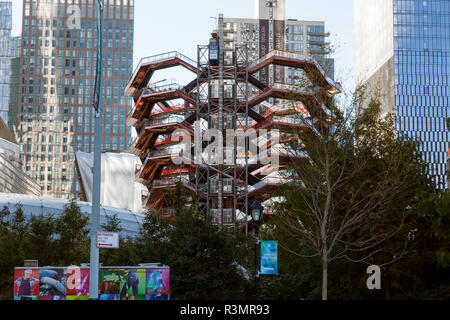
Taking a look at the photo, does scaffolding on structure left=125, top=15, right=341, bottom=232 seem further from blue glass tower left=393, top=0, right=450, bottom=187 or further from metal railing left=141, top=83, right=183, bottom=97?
blue glass tower left=393, top=0, right=450, bottom=187

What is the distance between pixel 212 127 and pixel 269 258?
53575 mm

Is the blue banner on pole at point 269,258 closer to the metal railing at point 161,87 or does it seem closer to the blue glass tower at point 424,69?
the metal railing at point 161,87

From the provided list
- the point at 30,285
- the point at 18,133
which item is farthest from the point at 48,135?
the point at 30,285

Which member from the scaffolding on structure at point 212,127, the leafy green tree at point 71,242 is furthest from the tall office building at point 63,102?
the leafy green tree at point 71,242

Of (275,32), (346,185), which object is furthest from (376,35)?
(346,185)

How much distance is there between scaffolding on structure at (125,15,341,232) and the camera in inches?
3044

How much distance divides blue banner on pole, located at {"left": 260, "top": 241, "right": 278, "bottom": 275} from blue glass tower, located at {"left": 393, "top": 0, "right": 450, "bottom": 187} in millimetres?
147975

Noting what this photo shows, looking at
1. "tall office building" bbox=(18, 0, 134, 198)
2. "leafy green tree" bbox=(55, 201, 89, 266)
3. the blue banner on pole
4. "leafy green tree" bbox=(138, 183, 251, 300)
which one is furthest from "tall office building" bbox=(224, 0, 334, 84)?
the blue banner on pole

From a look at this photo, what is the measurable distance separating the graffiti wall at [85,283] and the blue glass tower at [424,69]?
150324 millimetres

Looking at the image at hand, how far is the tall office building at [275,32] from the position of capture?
570 ft

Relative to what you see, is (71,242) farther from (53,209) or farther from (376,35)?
(376,35)

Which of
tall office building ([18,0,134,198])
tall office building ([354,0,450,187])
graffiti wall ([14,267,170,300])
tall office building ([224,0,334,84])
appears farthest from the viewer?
tall office building ([18,0,134,198])

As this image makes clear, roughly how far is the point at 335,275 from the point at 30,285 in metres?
19.0

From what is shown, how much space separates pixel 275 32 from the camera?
17600 cm
